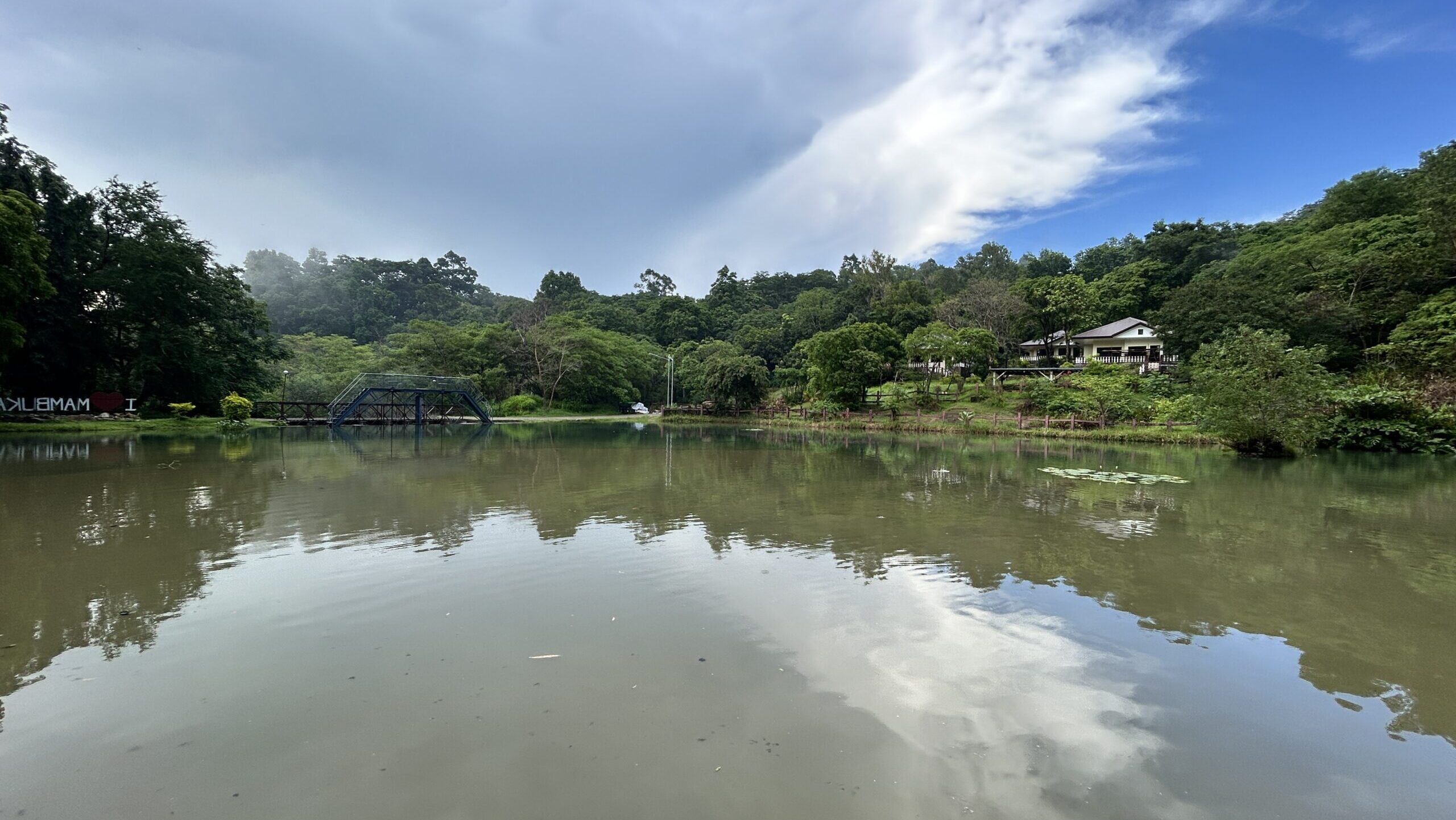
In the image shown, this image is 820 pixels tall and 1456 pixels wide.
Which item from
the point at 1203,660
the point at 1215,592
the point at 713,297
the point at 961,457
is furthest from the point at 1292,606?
the point at 713,297

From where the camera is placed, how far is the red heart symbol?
2625 centimetres

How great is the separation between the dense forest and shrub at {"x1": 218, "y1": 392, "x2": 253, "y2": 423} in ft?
9.11

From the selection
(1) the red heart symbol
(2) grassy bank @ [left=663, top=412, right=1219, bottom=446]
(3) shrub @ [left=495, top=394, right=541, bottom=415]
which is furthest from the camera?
(3) shrub @ [left=495, top=394, right=541, bottom=415]

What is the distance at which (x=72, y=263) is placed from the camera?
84.2 ft

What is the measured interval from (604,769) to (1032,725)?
88.4 inches

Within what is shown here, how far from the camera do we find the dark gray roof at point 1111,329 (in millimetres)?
40719

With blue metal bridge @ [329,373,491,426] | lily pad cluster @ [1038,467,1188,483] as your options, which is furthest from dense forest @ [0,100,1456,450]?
lily pad cluster @ [1038,467,1188,483]

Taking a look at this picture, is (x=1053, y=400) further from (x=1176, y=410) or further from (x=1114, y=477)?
(x=1114, y=477)

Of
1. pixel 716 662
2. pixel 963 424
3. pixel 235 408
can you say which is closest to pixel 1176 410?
pixel 963 424

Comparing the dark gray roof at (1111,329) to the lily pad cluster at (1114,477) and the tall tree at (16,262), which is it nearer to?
the lily pad cluster at (1114,477)

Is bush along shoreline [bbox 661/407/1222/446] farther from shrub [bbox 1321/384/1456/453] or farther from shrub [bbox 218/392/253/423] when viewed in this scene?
shrub [bbox 218/392/253/423]

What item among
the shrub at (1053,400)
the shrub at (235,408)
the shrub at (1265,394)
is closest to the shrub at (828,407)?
the shrub at (1053,400)

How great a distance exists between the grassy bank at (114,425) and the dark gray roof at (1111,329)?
48338 mm

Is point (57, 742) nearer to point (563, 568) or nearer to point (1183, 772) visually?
point (563, 568)
